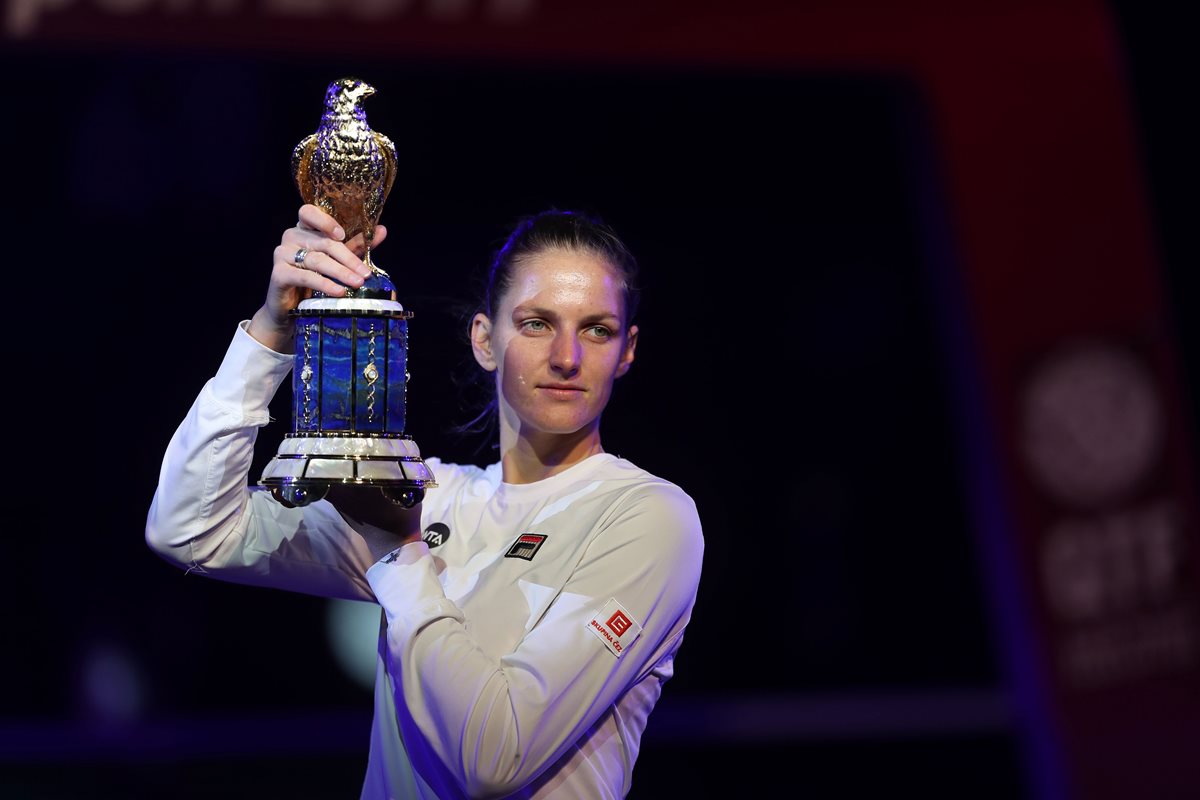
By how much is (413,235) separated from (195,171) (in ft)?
2.71

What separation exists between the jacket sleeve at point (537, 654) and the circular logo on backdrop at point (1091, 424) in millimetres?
3217

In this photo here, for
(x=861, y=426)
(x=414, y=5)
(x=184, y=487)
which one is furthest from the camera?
(x=861, y=426)

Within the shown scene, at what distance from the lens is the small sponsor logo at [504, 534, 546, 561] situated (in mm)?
1901

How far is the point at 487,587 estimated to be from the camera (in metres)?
1.89

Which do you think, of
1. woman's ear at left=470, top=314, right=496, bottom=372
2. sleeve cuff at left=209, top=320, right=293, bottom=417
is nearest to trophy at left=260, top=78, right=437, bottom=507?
sleeve cuff at left=209, top=320, right=293, bottom=417

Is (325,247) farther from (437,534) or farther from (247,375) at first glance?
(437,534)

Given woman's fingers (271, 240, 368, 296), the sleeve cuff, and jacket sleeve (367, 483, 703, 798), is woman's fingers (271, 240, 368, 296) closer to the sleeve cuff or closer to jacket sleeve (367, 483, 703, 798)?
the sleeve cuff

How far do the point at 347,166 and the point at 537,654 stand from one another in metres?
0.72

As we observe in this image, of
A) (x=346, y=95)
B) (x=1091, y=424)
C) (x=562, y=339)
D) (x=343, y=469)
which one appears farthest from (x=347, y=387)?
(x=1091, y=424)

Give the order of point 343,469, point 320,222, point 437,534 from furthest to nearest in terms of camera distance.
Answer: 1. point 437,534
2. point 320,222
3. point 343,469

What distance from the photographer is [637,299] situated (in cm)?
213

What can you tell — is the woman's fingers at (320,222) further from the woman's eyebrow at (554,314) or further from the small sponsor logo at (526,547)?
the small sponsor logo at (526,547)

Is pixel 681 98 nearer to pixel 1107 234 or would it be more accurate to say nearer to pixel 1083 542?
pixel 1107 234

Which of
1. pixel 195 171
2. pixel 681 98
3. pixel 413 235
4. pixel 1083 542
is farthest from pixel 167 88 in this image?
pixel 1083 542
